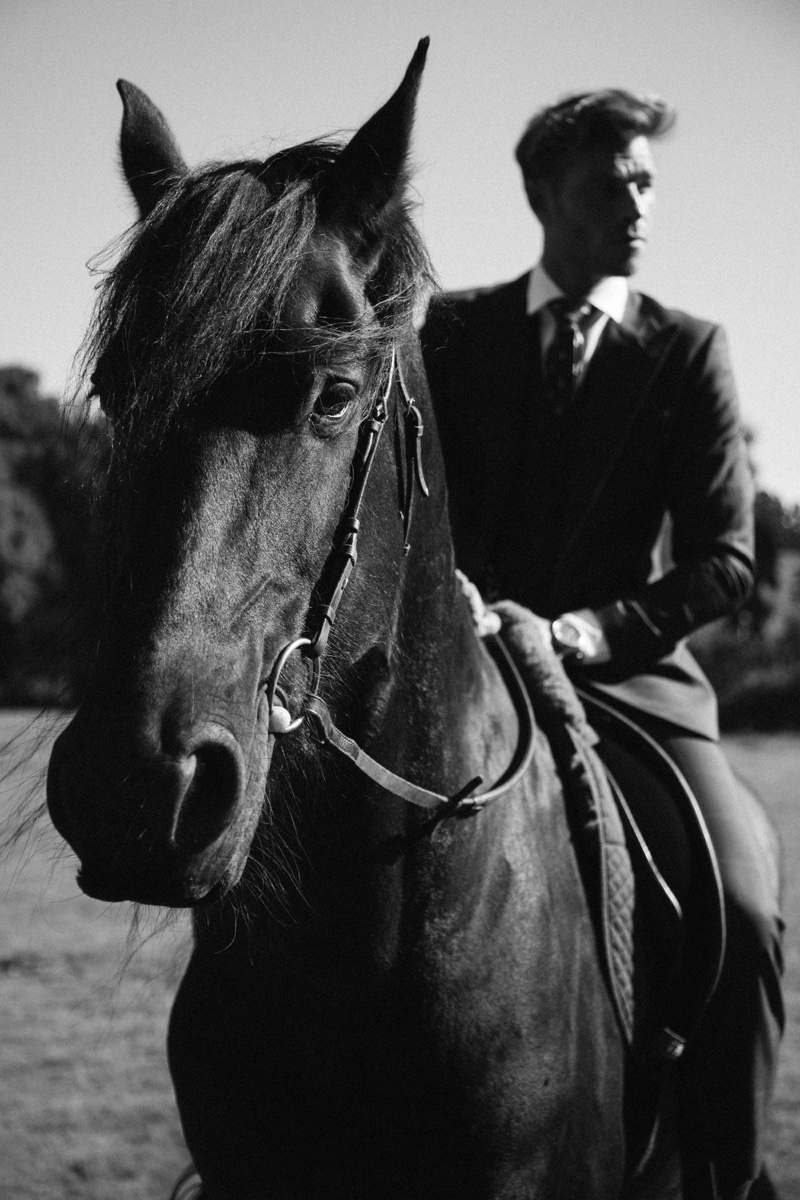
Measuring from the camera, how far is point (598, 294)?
3730 mm

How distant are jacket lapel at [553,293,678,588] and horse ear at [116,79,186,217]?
60.0 inches

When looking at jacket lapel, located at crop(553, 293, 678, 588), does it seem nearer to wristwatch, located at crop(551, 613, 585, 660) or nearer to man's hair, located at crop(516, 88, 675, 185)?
wristwatch, located at crop(551, 613, 585, 660)

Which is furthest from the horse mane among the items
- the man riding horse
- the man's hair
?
the man's hair

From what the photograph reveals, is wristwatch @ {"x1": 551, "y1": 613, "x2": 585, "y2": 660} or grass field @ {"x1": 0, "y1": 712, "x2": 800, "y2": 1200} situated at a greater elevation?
wristwatch @ {"x1": 551, "y1": 613, "x2": 585, "y2": 660}

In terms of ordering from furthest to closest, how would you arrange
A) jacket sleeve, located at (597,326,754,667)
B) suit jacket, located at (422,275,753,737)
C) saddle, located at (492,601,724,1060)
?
1. suit jacket, located at (422,275,753,737)
2. jacket sleeve, located at (597,326,754,667)
3. saddle, located at (492,601,724,1060)

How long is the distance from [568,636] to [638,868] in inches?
26.3

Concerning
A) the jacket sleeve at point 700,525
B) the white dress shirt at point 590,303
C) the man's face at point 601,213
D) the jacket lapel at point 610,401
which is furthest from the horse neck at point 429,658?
the man's face at point 601,213

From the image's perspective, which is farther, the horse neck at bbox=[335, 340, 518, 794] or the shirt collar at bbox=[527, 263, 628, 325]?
the shirt collar at bbox=[527, 263, 628, 325]

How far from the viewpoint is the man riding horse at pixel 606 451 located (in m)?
3.29

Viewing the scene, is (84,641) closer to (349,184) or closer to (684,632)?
(349,184)

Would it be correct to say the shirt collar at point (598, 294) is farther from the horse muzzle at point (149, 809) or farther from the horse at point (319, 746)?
the horse muzzle at point (149, 809)

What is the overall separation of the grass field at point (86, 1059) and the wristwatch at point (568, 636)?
1322 mm

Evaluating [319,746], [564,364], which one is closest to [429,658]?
[319,746]

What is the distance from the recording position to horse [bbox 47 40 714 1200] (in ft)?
5.99
